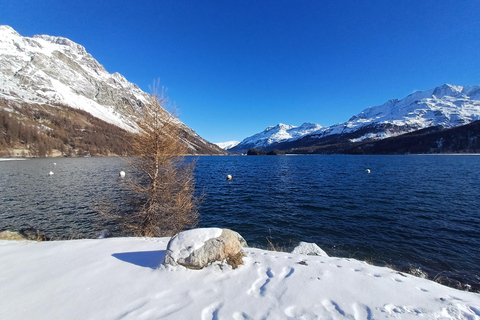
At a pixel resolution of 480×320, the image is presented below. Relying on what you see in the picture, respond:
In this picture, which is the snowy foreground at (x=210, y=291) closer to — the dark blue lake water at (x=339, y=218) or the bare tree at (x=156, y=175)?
the bare tree at (x=156, y=175)

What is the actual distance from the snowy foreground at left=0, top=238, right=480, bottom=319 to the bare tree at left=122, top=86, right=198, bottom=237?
256 inches

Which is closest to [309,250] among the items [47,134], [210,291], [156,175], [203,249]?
[203,249]

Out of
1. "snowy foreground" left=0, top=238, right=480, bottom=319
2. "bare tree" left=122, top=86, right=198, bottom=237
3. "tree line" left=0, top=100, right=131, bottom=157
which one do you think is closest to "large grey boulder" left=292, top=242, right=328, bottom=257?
"snowy foreground" left=0, top=238, right=480, bottom=319

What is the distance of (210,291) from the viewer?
Result: 5.71 meters

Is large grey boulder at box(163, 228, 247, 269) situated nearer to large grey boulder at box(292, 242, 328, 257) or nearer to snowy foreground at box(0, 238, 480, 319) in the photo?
snowy foreground at box(0, 238, 480, 319)

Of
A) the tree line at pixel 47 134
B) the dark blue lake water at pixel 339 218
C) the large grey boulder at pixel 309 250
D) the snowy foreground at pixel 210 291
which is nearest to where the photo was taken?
the snowy foreground at pixel 210 291

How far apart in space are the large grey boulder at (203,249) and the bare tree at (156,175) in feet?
25.3

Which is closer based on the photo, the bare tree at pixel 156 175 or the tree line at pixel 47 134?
the bare tree at pixel 156 175

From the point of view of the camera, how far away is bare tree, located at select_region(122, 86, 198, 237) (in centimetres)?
1421

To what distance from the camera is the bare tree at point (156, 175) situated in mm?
14211

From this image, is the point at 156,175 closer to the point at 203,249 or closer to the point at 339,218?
the point at 203,249

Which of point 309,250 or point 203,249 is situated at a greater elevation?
point 203,249

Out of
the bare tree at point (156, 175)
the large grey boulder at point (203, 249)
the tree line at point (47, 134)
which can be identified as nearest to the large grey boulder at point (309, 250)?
the large grey boulder at point (203, 249)

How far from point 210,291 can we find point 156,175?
10.5 m
